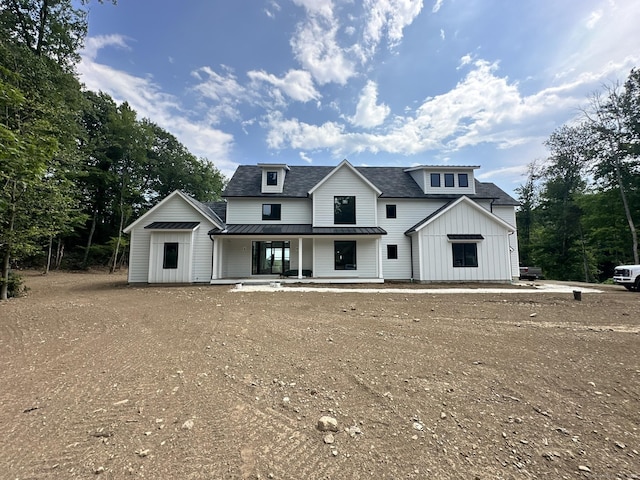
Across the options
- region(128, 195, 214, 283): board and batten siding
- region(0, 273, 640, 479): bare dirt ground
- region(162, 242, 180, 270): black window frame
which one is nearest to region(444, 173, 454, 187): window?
region(0, 273, 640, 479): bare dirt ground

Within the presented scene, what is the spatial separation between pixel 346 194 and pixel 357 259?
4221mm

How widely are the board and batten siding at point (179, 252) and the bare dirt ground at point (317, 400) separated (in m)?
9.20

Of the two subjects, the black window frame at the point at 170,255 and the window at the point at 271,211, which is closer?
the black window frame at the point at 170,255

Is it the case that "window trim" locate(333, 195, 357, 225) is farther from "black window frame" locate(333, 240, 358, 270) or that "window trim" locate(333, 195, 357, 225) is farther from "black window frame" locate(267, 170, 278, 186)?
"black window frame" locate(267, 170, 278, 186)

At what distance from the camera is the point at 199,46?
1562 centimetres

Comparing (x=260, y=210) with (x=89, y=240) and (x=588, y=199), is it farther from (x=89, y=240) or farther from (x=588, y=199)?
(x=588, y=199)

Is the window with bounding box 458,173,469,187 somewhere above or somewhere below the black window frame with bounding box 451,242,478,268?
above

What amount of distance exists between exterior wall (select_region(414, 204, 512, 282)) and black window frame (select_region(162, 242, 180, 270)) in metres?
14.0

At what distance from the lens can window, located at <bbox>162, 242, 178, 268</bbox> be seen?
50.5 feet

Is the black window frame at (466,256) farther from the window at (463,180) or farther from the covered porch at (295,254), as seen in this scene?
the window at (463,180)

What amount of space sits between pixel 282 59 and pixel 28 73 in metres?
12.9

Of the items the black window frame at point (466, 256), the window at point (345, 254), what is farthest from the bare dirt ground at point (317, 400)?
the window at point (345, 254)

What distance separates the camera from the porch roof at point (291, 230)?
630 inches

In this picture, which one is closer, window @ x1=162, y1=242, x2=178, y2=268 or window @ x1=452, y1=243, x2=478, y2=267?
window @ x1=162, y1=242, x2=178, y2=268
